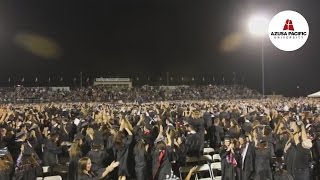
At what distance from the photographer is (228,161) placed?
1150 centimetres

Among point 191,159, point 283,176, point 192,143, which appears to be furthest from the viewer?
point 192,143

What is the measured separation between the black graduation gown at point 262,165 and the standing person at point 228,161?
0.72m

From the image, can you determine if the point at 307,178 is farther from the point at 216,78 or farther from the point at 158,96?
the point at 216,78

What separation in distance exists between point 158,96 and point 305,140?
58.4 meters

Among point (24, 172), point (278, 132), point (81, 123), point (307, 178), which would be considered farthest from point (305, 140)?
point (81, 123)

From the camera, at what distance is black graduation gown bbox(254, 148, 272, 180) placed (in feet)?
35.4

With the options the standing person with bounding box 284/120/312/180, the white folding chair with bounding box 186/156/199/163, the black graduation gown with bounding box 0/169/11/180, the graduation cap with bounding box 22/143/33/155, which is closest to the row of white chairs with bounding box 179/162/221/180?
the white folding chair with bounding box 186/156/199/163

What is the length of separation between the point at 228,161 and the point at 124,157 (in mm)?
2670

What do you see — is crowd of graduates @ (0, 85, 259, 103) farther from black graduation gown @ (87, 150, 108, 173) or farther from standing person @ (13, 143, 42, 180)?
black graduation gown @ (87, 150, 108, 173)

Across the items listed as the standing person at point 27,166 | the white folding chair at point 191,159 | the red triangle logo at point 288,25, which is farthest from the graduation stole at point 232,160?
the red triangle logo at point 288,25

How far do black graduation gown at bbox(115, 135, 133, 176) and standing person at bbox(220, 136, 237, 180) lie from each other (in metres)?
2.47

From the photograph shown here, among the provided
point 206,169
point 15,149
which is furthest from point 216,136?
point 15,149

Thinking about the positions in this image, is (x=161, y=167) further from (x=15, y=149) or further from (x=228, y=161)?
(x=15, y=149)

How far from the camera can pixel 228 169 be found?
11578mm
